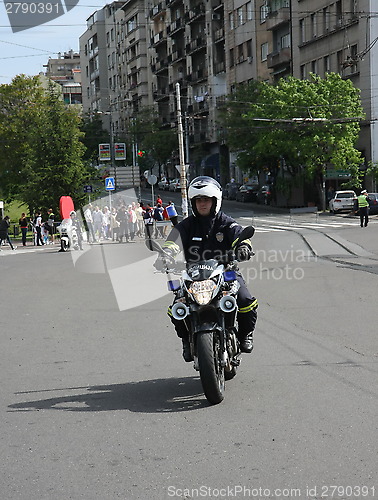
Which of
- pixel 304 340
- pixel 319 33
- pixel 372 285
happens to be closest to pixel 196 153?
pixel 319 33

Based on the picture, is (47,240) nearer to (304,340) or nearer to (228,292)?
(304,340)

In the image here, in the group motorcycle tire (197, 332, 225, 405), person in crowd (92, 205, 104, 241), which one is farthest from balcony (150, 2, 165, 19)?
motorcycle tire (197, 332, 225, 405)

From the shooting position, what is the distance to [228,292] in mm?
6312

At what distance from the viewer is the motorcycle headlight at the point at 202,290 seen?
6.15 m

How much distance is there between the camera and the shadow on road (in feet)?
20.7

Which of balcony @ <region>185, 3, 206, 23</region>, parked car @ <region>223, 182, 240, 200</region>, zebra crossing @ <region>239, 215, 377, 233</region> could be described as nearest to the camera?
zebra crossing @ <region>239, 215, 377, 233</region>

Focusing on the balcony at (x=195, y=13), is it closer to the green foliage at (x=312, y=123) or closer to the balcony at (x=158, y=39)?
the balcony at (x=158, y=39)

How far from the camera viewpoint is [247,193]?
219 ft

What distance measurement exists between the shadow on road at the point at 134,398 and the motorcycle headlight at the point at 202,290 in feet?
2.70

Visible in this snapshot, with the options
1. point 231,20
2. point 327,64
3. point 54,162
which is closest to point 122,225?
point 54,162

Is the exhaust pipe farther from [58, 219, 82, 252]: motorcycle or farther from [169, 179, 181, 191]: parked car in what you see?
[169, 179, 181, 191]: parked car

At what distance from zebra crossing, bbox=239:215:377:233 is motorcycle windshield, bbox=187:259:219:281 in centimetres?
3119

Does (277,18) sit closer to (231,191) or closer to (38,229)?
(231,191)

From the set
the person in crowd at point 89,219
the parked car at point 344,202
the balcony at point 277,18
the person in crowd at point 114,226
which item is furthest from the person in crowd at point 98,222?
the balcony at point 277,18
